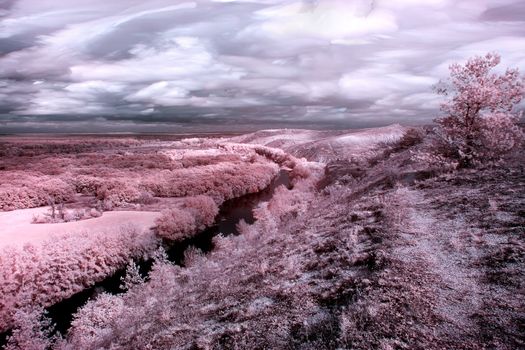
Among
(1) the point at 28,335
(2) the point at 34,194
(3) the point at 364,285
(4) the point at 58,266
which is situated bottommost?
(1) the point at 28,335

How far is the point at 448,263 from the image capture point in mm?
8828

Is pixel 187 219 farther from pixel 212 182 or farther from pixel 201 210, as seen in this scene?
pixel 212 182

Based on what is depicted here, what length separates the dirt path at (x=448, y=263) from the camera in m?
6.59

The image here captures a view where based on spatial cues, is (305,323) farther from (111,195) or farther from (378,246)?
(111,195)

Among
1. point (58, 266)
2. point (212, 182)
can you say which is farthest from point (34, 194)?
point (212, 182)

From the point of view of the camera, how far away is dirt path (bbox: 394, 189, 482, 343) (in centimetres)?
659

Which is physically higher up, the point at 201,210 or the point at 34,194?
the point at 34,194

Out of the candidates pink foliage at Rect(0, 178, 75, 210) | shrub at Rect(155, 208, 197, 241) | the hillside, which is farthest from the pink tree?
pink foliage at Rect(0, 178, 75, 210)

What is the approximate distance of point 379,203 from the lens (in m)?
15.1

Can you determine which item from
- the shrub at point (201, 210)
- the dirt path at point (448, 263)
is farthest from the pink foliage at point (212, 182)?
the dirt path at point (448, 263)

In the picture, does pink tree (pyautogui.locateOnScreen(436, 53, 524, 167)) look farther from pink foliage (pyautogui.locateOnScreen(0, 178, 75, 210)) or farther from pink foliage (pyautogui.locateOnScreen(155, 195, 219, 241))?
pink foliage (pyautogui.locateOnScreen(0, 178, 75, 210))

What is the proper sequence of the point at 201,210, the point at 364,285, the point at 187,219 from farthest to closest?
the point at 201,210, the point at 187,219, the point at 364,285

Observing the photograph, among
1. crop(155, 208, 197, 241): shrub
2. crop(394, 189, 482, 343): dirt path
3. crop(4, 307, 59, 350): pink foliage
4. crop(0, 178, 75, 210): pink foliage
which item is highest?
crop(394, 189, 482, 343): dirt path

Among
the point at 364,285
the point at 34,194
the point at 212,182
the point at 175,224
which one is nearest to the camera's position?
the point at 364,285
